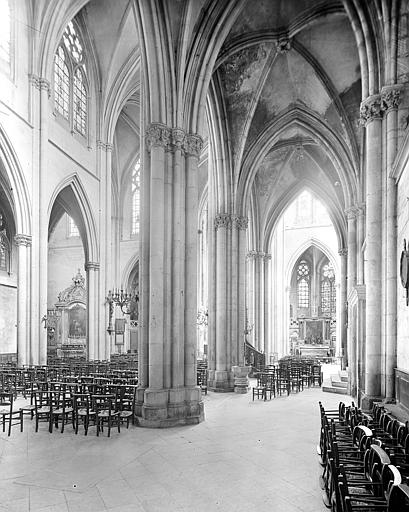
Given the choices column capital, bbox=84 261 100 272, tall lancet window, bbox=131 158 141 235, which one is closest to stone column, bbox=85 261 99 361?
column capital, bbox=84 261 100 272

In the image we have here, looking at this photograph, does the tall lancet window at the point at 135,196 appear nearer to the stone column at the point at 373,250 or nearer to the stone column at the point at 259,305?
the stone column at the point at 259,305

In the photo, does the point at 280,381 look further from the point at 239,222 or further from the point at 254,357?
the point at 254,357

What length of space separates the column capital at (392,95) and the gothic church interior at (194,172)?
0.04 metres

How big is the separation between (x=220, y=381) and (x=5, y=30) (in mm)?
17568

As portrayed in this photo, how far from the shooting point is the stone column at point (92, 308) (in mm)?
26078

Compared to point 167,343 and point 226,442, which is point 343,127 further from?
point 226,442

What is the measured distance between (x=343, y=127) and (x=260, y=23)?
6833mm

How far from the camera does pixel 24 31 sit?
68.9 ft

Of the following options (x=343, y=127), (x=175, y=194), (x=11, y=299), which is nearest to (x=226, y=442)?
(x=175, y=194)

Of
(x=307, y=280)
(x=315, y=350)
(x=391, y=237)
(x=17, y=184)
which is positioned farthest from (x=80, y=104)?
(x=307, y=280)

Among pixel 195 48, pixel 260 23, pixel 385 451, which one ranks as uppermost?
pixel 260 23

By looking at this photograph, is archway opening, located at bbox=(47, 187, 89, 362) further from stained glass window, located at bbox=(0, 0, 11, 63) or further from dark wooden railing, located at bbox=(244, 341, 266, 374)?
stained glass window, located at bbox=(0, 0, 11, 63)

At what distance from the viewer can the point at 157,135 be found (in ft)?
39.9

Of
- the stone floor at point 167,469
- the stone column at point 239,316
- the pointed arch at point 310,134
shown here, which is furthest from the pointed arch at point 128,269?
the stone floor at point 167,469
